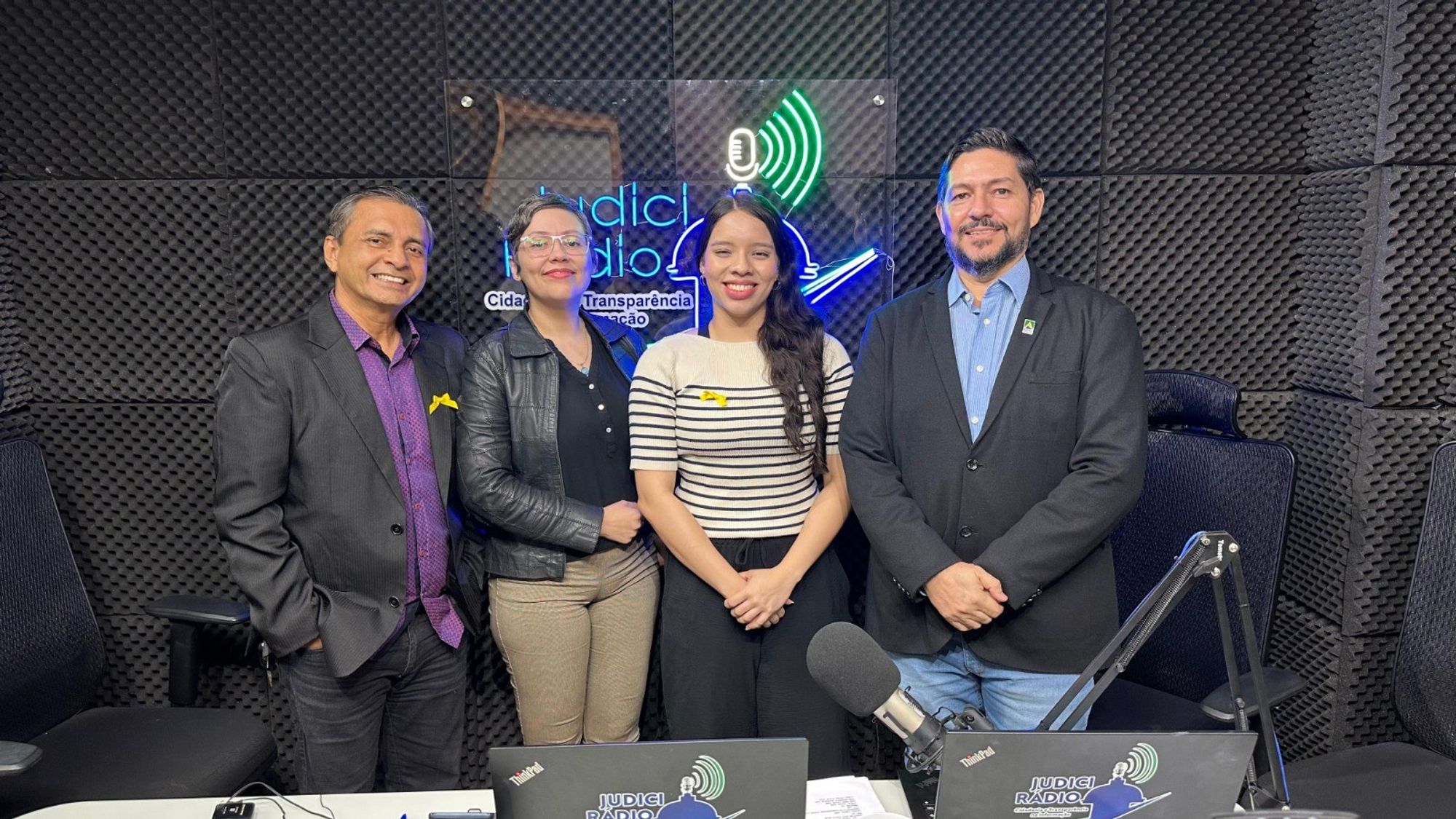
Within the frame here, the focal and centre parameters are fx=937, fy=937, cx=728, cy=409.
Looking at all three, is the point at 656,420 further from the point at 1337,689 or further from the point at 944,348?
the point at 1337,689

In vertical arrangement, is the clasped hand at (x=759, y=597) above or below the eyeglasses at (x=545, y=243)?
below

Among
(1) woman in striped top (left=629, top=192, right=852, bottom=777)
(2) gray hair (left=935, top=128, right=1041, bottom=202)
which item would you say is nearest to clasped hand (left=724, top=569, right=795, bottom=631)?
(1) woman in striped top (left=629, top=192, right=852, bottom=777)

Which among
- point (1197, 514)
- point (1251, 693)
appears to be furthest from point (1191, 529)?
point (1251, 693)

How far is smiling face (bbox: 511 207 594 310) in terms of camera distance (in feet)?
9.14

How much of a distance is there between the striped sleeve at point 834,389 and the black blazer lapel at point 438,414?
1.12m

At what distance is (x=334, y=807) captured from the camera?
187 centimetres

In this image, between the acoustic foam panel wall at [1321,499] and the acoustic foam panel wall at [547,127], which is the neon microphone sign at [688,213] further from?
the acoustic foam panel wall at [1321,499]

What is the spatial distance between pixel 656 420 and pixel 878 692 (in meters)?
1.36

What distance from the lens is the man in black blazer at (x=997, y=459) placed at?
2.35m

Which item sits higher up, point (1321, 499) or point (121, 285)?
point (121, 285)

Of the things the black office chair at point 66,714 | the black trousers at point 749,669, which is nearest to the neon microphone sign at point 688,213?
the black trousers at point 749,669

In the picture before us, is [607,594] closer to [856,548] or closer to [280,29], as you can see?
[856,548]

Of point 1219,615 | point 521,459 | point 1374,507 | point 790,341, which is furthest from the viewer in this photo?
point 1374,507

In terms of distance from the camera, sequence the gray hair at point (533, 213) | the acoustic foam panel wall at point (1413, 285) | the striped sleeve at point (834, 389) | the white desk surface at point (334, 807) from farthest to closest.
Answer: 1. the acoustic foam panel wall at point (1413, 285)
2. the gray hair at point (533, 213)
3. the striped sleeve at point (834, 389)
4. the white desk surface at point (334, 807)
